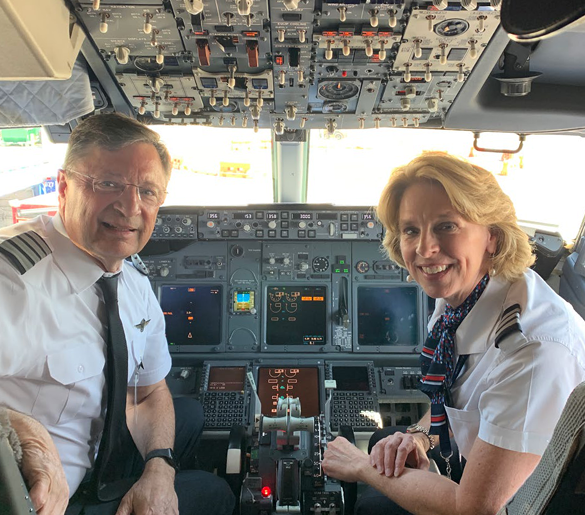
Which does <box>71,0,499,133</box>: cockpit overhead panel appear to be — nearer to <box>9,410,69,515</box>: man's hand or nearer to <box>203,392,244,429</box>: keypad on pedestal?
<box>9,410,69,515</box>: man's hand

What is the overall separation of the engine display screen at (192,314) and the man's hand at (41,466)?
1897 mm

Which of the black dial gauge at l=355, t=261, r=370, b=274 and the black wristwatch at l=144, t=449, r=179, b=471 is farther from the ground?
the black dial gauge at l=355, t=261, r=370, b=274

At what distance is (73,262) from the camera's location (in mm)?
1581

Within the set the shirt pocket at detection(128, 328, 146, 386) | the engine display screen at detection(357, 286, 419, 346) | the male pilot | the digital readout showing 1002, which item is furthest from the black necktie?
the engine display screen at detection(357, 286, 419, 346)

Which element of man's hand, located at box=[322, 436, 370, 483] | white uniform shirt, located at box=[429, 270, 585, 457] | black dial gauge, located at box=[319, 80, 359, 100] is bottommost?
man's hand, located at box=[322, 436, 370, 483]

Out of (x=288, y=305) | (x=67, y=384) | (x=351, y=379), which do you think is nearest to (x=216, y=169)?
(x=288, y=305)

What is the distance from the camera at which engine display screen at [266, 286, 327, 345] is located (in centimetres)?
311

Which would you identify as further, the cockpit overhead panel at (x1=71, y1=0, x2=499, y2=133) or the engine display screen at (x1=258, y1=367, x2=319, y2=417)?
the engine display screen at (x1=258, y1=367, x2=319, y2=417)

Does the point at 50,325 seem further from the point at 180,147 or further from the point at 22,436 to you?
the point at 180,147

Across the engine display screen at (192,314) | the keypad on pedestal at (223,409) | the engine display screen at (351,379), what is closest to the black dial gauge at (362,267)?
the engine display screen at (351,379)

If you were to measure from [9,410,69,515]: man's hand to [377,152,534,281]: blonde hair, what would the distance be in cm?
Answer: 124

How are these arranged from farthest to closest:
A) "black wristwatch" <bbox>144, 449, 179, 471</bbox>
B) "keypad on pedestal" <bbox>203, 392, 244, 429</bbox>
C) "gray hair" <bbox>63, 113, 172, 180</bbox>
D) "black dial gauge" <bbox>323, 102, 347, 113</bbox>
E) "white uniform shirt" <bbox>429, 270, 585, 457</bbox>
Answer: "keypad on pedestal" <bbox>203, 392, 244, 429</bbox>, "black dial gauge" <bbox>323, 102, 347, 113</bbox>, "black wristwatch" <bbox>144, 449, 179, 471</bbox>, "gray hair" <bbox>63, 113, 172, 180</bbox>, "white uniform shirt" <bbox>429, 270, 585, 457</bbox>

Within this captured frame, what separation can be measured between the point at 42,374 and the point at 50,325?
15 centimetres

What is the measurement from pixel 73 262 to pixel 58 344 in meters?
0.27
